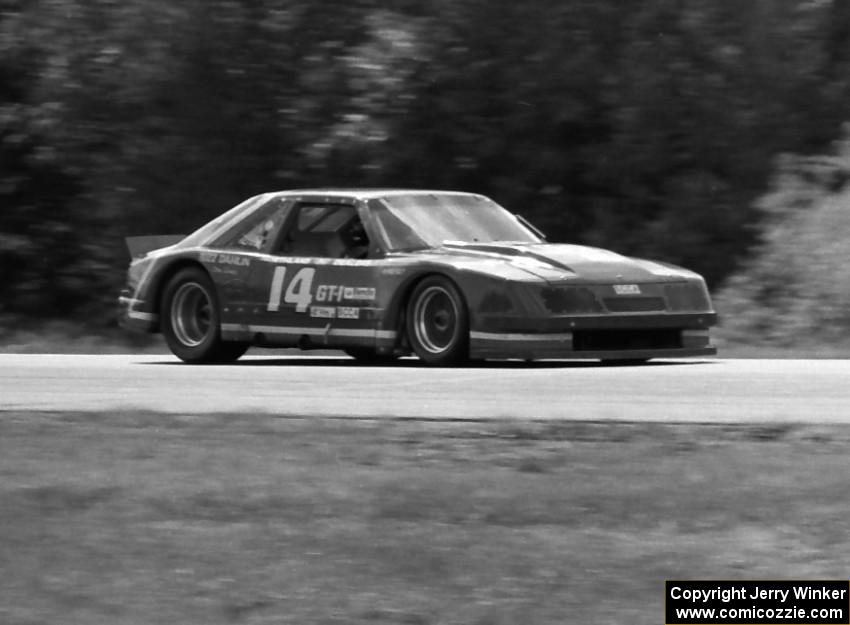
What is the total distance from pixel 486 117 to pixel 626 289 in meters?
7.46

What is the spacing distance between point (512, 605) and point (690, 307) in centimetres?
788

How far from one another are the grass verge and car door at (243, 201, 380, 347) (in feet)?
13.1

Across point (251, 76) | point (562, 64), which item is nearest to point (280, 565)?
point (562, 64)

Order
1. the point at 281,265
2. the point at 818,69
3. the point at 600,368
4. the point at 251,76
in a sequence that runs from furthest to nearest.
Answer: the point at 251,76
the point at 818,69
the point at 281,265
the point at 600,368

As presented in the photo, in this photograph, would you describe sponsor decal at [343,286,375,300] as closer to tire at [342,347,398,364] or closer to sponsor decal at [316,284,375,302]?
sponsor decal at [316,284,375,302]

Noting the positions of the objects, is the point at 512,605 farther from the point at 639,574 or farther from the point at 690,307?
the point at 690,307

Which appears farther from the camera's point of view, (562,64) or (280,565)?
(562,64)

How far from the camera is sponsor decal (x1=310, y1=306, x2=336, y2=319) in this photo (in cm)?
1385

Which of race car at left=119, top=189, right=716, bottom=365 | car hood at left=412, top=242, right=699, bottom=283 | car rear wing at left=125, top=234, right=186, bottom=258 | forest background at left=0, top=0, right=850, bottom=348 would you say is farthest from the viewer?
forest background at left=0, top=0, right=850, bottom=348

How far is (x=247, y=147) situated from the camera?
70.7 feet

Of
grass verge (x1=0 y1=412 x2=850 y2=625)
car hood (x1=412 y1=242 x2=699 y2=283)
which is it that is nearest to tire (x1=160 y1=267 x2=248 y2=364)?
car hood (x1=412 y1=242 x2=699 y2=283)

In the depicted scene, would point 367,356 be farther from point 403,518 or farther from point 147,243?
point 403,518

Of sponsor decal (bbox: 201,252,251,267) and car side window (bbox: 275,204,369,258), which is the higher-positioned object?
car side window (bbox: 275,204,369,258)

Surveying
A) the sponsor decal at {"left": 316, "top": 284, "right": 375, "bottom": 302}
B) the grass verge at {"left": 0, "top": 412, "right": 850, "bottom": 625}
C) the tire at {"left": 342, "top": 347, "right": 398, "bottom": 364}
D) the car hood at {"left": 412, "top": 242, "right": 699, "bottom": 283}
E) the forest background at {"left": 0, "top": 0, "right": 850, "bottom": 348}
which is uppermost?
the forest background at {"left": 0, "top": 0, "right": 850, "bottom": 348}
